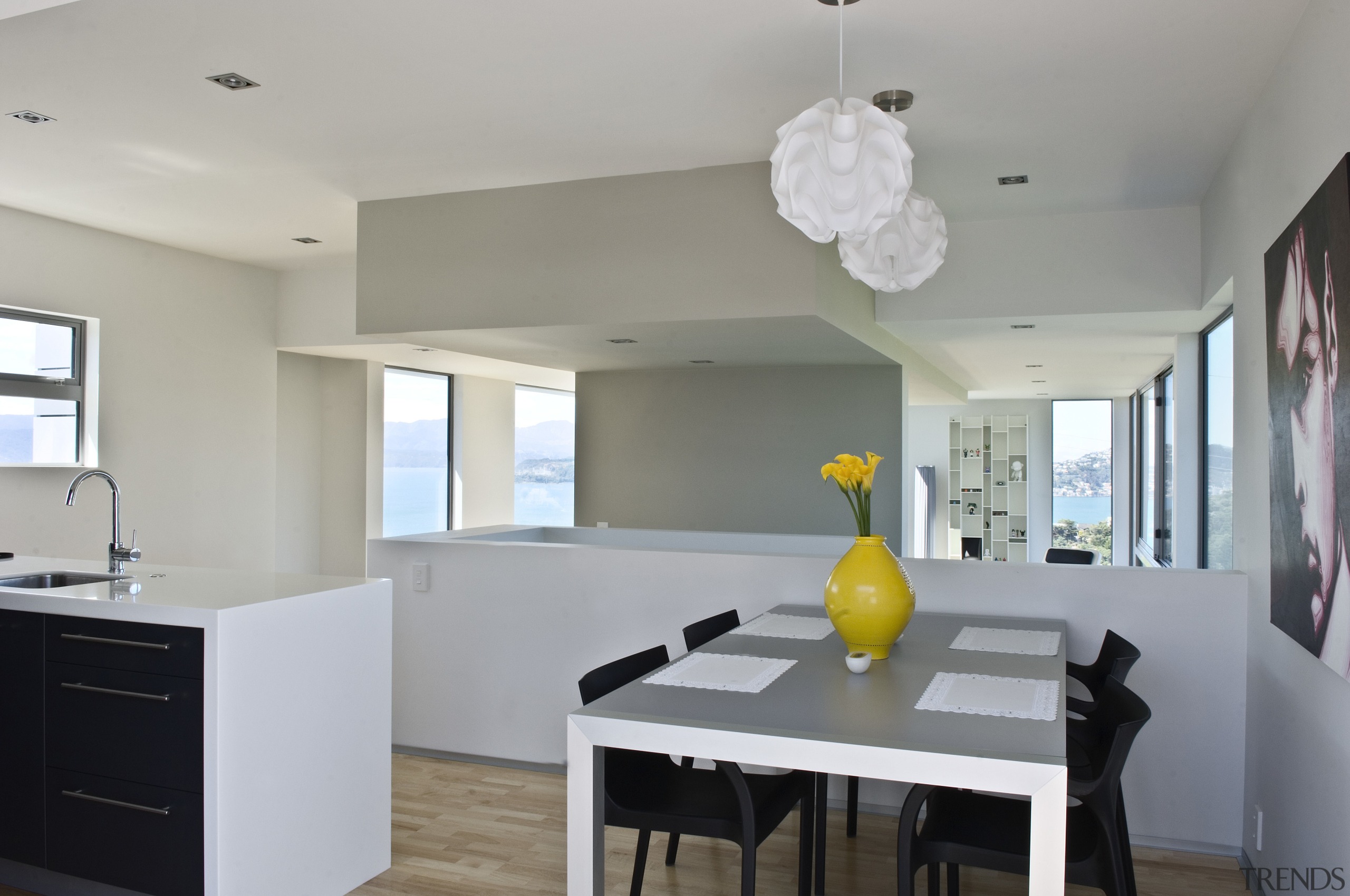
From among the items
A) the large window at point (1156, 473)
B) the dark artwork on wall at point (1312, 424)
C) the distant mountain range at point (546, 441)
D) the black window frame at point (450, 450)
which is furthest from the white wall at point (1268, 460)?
the distant mountain range at point (546, 441)

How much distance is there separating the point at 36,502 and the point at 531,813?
356 centimetres

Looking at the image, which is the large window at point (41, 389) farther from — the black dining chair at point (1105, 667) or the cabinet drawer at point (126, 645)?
the black dining chair at point (1105, 667)

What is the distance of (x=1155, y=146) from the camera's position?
366cm

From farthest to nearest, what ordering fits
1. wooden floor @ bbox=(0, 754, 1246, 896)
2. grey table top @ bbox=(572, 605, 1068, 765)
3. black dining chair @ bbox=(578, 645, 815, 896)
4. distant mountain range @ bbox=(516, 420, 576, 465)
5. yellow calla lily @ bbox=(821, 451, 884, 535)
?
distant mountain range @ bbox=(516, 420, 576, 465) < wooden floor @ bbox=(0, 754, 1246, 896) < yellow calla lily @ bbox=(821, 451, 884, 535) < black dining chair @ bbox=(578, 645, 815, 896) < grey table top @ bbox=(572, 605, 1068, 765)

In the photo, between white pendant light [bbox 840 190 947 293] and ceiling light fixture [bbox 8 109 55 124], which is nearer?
white pendant light [bbox 840 190 947 293]

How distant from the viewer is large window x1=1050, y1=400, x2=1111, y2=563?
11.3 meters

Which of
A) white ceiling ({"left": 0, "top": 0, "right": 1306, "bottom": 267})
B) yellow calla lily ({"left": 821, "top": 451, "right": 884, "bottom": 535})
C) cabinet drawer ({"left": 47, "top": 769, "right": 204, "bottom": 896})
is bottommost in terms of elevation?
cabinet drawer ({"left": 47, "top": 769, "right": 204, "bottom": 896})

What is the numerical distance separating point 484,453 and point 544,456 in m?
1.25

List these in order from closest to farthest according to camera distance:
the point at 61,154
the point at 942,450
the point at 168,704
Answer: the point at 168,704 < the point at 61,154 < the point at 942,450

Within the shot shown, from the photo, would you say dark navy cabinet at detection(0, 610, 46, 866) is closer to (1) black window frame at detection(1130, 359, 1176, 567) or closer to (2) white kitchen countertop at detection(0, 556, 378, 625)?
(2) white kitchen countertop at detection(0, 556, 378, 625)

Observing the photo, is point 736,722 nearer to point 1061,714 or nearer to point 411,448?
point 1061,714

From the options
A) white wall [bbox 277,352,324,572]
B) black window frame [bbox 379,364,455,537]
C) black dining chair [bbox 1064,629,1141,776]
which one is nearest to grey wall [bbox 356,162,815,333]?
black dining chair [bbox 1064,629,1141,776]

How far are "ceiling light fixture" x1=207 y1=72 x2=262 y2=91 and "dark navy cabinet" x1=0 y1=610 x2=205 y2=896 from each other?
1795mm

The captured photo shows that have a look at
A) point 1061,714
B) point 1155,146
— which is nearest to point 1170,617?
point 1061,714
